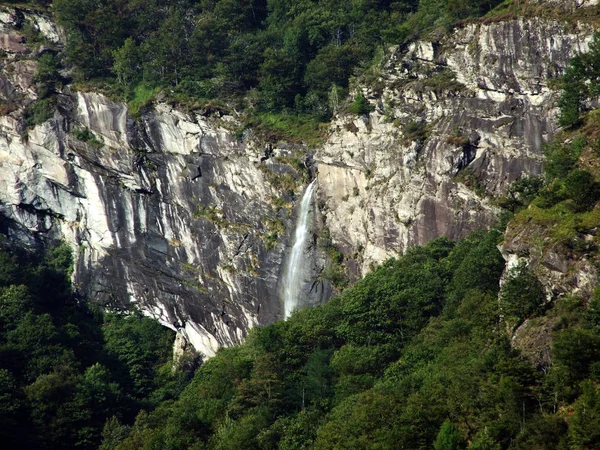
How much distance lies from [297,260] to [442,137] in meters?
12.0

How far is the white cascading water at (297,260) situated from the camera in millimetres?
56688

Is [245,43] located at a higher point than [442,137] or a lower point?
higher

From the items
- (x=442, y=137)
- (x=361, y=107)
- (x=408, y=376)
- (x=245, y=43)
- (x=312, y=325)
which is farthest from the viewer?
(x=245, y=43)


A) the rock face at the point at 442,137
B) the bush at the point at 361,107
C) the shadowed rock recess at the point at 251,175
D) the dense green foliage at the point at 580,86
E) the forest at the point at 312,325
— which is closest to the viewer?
the forest at the point at 312,325

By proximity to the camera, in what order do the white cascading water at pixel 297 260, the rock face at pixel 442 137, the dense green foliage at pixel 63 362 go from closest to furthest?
the rock face at pixel 442 137 → the dense green foliage at pixel 63 362 → the white cascading water at pixel 297 260

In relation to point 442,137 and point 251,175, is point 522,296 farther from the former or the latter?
point 251,175

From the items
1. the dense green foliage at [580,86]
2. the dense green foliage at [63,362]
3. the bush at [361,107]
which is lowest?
the dense green foliage at [63,362]

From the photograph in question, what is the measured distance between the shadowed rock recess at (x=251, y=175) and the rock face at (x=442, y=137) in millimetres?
79

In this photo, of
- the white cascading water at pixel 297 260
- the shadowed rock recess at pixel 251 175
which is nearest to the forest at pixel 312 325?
the shadowed rock recess at pixel 251 175

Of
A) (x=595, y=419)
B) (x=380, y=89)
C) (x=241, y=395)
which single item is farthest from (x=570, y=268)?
(x=380, y=89)

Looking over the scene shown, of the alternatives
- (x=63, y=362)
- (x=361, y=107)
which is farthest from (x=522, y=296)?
(x=63, y=362)

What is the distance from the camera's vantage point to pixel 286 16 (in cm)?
7044

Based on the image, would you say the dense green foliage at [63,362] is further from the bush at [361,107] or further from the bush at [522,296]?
the bush at [522,296]

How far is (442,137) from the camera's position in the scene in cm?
5103
